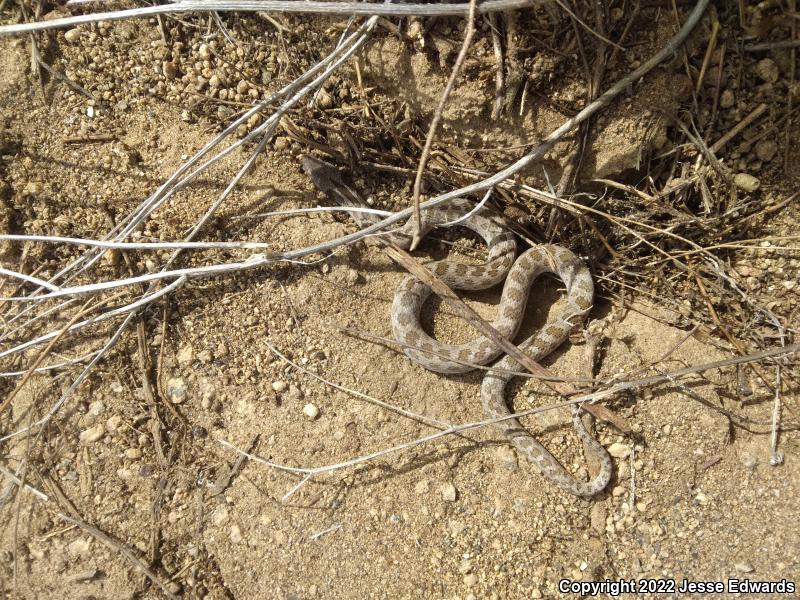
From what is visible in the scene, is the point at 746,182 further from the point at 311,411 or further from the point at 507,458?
the point at 311,411

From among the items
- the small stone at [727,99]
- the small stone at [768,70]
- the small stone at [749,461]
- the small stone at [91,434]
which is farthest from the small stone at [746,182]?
the small stone at [91,434]

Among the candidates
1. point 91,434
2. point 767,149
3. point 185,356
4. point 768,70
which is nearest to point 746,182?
point 767,149

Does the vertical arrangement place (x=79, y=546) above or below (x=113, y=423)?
below

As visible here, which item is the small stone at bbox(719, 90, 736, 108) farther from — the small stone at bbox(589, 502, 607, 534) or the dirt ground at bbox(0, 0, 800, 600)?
the small stone at bbox(589, 502, 607, 534)

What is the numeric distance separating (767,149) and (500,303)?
6.35 ft

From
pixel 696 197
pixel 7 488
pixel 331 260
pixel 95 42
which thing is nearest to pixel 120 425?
pixel 7 488

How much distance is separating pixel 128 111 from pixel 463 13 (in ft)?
8.10

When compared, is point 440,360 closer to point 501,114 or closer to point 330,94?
point 501,114

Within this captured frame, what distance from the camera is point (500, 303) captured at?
156 inches

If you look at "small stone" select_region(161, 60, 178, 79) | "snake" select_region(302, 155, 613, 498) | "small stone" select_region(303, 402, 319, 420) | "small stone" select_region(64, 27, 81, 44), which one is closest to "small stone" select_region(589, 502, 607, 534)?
"snake" select_region(302, 155, 613, 498)

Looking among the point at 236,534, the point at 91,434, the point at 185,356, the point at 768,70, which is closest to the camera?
the point at 768,70

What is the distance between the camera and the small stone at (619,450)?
3303 mm

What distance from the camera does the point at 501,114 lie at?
328cm

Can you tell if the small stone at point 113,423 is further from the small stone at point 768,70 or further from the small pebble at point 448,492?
the small stone at point 768,70
